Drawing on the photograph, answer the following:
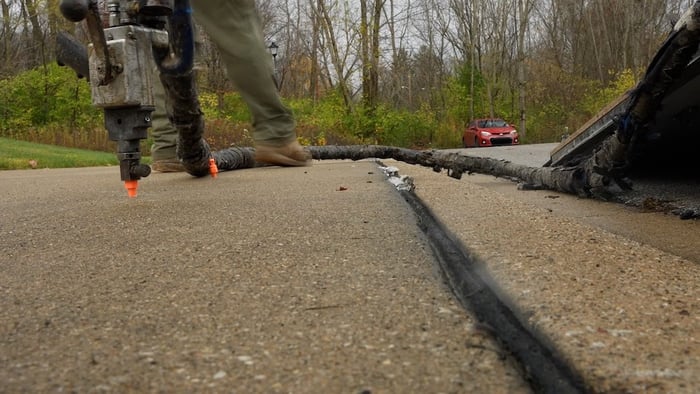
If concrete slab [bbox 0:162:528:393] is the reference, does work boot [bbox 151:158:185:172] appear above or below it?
above

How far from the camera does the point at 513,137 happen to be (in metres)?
25.6

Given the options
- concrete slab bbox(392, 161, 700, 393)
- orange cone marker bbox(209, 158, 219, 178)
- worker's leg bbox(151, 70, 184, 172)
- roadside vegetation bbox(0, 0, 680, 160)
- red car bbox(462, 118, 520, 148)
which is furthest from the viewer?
red car bbox(462, 118, 520, 148)

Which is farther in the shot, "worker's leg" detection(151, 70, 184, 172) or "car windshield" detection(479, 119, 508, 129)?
"car windshield" detection(479, 119, 508, 129)

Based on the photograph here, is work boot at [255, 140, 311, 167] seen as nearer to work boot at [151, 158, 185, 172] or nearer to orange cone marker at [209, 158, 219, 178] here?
orange cone marker at [209, 158, 219, 178]

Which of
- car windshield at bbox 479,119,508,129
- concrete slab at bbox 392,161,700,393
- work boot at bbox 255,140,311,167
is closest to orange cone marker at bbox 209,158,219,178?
work boot at bbox 255,140,311,167

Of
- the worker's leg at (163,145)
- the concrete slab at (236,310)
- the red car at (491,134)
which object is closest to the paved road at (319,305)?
the concrete slab at (236,310)

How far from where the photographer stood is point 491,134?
25422mm

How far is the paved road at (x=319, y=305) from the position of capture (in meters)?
0.77

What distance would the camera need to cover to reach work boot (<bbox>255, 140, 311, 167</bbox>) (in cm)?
351

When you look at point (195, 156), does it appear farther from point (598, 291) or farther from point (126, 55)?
point (598, 291)

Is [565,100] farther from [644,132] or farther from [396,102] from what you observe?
[644,132]

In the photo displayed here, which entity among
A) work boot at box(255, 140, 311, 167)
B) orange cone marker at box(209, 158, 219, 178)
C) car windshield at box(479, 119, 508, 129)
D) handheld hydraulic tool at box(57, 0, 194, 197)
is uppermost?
car windshield at box(479, 119, 508, 129)

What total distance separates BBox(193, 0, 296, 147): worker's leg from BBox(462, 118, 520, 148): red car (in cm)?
2297

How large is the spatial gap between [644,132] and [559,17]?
125ft
